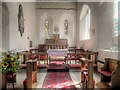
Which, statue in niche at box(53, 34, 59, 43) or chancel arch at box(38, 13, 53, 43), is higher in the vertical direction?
chancel arch at box(38, 13, 53, 43)

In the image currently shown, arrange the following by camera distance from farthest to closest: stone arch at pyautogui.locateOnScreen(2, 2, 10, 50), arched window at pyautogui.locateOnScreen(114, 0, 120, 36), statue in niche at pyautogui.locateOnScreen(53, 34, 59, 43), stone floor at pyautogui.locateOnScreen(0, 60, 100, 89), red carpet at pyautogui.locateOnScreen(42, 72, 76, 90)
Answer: statue in niche at pyautogui.locateOnScreen(53, 34, 59, 43) → stone arch at pyautogui.locateOnScreen(2, 2, 10, 50) → arched window at pyautogui.locateOnScreen(114, 0, 120, 36) → stone floor at pyautogui.locateOnScreen(0, 60, 100, 89) → red carpet at pyautogui.locateOnScreen(42, 72, 76, 90)

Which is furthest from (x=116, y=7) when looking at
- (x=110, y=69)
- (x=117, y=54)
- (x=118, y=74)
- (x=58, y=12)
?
(x=58, y=12)

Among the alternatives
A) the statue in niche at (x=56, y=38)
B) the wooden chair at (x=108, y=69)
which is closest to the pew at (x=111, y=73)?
the wooden chair at (x=108, y=69)

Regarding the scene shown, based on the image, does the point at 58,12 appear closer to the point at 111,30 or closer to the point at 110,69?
the point at 111,30

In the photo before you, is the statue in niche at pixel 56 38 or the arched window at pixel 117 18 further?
the statue in niche at pixel 56 38

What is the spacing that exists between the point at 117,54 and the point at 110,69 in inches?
19.8

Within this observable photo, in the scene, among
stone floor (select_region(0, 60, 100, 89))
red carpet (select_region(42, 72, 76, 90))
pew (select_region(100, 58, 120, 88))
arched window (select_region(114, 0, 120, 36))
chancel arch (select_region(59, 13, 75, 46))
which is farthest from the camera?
Answer: chancel arch (select_region(59, 13, 75, 46))

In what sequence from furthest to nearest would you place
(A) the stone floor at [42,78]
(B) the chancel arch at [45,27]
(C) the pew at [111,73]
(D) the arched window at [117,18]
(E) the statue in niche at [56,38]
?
(B) the chancel arch at [45,27] < (E) the statue in niche at [56,38] < (D) the arched window at [117,18] < (A) the stone floor at [42,78] < (C) the pew at [111,73]

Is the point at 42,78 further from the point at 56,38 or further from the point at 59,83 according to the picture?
the point at 56,38

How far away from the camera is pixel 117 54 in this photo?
16.7ft

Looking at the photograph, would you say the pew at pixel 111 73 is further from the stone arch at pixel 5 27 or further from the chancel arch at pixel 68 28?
the chancel arch at pixel 68 28

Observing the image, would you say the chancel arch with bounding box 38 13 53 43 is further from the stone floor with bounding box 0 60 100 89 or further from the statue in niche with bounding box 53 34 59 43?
the stone floor with bounding box 0 60 100 89

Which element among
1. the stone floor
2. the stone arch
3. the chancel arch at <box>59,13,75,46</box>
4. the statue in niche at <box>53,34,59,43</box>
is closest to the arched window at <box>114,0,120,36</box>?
the stone floor

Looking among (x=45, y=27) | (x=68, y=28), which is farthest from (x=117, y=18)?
(x=45, y=27)
